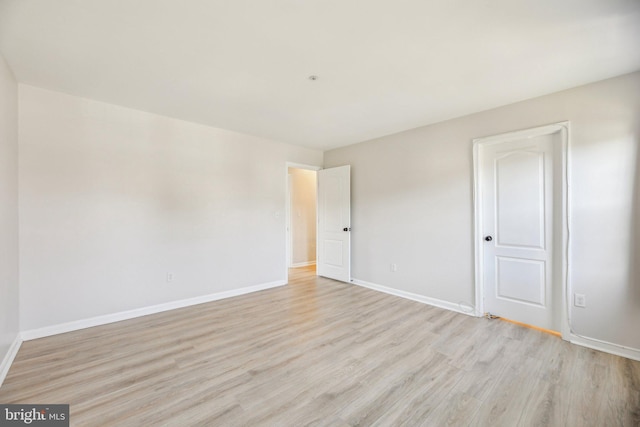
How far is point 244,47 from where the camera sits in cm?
197

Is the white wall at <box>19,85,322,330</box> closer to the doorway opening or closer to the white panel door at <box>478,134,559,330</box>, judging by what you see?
the doorway opening

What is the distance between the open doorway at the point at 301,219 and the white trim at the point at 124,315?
6.90 feet

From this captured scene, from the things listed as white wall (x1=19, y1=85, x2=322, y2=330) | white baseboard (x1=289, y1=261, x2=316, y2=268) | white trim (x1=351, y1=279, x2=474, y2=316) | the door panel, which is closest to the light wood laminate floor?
white trim (x1=351, y1=279, x2=474, y2=316)

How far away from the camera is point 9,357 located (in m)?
2.15

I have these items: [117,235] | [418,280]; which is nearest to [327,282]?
[418,280]

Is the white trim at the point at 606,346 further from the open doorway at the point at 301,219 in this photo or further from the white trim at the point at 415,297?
the open doorway at the point at 301,219

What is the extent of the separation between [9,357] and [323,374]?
2.55m

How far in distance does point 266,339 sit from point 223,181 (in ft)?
7.60


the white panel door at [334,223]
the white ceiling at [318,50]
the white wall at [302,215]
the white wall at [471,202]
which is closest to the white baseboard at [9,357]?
the white ceiling at [318,50]

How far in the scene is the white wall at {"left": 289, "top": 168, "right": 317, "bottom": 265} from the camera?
6.32m

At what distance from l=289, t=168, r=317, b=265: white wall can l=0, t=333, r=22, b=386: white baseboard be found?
440cm

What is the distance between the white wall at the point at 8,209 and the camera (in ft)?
6.58

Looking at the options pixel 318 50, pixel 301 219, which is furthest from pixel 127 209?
pixel 301 219

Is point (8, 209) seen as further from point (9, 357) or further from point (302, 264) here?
point (302, 264)
